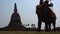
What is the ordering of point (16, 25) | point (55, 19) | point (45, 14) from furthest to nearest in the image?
1. point (16, 25)
2. point (55, 19)
3. point (45, 14)

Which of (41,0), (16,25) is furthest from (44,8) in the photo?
(16,25)

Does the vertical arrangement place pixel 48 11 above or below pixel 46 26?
above

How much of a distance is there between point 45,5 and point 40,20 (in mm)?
3983

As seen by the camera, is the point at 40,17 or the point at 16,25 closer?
the point at 40,17

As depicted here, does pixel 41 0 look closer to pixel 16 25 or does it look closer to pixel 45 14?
pixel 45 14

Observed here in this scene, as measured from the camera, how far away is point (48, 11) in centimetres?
5994

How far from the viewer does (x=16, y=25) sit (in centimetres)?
12788

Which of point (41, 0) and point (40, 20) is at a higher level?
point (41, 0)

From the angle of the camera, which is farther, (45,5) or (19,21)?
(19,21)

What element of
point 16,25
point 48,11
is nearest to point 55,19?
point 48,11

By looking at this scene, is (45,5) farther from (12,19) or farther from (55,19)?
(12,19)

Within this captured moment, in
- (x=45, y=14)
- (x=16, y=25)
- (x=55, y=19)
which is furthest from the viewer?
(x=16, y=25)

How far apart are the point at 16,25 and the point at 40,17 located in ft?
228

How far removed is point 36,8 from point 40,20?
129 inches
